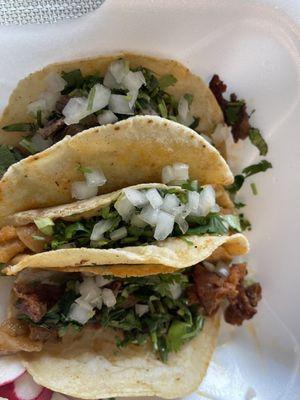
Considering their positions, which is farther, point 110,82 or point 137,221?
point 110,82

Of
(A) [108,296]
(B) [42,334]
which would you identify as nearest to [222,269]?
(A) [108,296]

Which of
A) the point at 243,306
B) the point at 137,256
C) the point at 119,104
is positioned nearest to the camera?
the point at 137,256

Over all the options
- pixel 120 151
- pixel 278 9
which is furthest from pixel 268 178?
pixel 120 151

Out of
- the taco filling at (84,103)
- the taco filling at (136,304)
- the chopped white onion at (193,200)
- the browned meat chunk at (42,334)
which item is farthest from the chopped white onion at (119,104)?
the browned meat chunk at (42,334)

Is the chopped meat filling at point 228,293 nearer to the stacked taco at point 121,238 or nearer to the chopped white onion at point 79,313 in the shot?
the stacked taco at point 121,238

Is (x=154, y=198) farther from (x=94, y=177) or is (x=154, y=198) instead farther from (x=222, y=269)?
(x=222, y=269)

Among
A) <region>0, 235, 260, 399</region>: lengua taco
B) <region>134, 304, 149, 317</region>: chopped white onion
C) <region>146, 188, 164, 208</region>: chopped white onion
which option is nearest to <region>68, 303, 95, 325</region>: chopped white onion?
<region>0, 235, 260, 399</region>: lengua taco

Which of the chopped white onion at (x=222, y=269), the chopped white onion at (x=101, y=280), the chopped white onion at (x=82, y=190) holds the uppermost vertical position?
the chopped white onion at (x=82, y=190)

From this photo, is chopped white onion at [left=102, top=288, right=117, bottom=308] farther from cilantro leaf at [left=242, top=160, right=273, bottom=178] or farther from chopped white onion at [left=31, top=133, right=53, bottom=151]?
cilantro leaf at [left=242, top=160, right=273, bottom=178]
